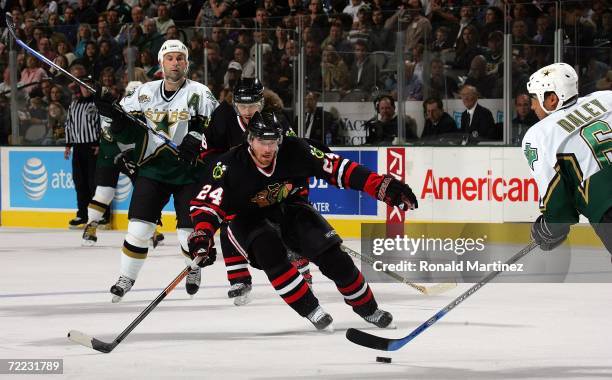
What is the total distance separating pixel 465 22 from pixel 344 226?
2.07 meters

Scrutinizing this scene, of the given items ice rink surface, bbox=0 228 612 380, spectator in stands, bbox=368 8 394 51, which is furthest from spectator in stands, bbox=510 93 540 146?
ice rink surface, bbox=0 228 612 380

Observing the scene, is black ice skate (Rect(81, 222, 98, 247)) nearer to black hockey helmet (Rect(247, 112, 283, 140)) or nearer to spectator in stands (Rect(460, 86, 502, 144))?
spectator in stands (Rect(460, 86, 502, 144))

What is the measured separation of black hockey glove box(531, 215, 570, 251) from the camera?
4.75 meters

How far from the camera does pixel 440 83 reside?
10352 millimetres

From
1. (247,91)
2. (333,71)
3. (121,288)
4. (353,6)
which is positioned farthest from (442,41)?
(121,288)

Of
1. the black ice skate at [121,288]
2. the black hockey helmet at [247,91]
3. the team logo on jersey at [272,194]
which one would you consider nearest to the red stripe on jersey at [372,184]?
the team logo on jersey at [272,194]

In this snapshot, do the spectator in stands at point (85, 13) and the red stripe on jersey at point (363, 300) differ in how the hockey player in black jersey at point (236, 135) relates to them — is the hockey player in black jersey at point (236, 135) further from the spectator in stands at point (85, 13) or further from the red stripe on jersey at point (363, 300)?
the spectator in stands at point (85, 13)

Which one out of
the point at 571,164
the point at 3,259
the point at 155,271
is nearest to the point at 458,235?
the point at 155,271

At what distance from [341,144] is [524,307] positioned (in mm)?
4734

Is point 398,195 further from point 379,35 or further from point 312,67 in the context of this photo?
point 312,67

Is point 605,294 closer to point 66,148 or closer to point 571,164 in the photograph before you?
point 571,164

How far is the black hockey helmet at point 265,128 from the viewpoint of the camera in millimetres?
5395

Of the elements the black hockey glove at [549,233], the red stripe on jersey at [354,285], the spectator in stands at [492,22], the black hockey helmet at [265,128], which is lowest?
the red stripe on jersey at [354,285]

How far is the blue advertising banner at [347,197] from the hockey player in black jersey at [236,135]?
408 centimetres
